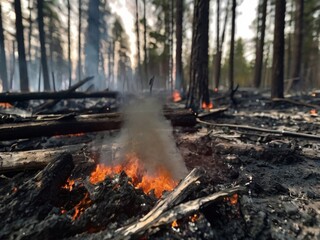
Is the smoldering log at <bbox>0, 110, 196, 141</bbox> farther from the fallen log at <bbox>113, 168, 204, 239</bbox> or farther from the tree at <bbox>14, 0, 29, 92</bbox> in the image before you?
the tree at <bbox>14, 0, 29, 92</bbox>

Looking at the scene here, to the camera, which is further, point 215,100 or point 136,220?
point 215,100

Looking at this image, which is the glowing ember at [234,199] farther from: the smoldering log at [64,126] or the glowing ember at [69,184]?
the smoldering log at [64,126]

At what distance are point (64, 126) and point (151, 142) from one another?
1766 mm

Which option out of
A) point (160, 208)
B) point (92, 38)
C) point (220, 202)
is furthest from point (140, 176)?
point (92, 38)

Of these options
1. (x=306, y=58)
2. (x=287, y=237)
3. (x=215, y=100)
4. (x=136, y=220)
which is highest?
(x=306, y=58)

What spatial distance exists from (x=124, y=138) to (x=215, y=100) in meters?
8.85

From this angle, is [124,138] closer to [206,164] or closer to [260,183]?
[206,164]

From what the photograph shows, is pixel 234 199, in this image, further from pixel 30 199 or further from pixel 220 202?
pixel 30 199

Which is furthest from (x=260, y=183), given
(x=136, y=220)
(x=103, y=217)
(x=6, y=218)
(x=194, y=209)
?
(x=6, y=218)

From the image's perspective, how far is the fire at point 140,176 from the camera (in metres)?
3.12

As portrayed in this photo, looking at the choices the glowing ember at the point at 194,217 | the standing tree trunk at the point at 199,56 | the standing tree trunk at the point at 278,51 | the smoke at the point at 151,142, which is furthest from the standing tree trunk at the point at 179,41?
the glowing ember at the point at 194,217

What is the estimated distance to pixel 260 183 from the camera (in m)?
3.34

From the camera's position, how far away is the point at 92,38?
25.9 metres

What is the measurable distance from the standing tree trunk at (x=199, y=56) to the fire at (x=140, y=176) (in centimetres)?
574
